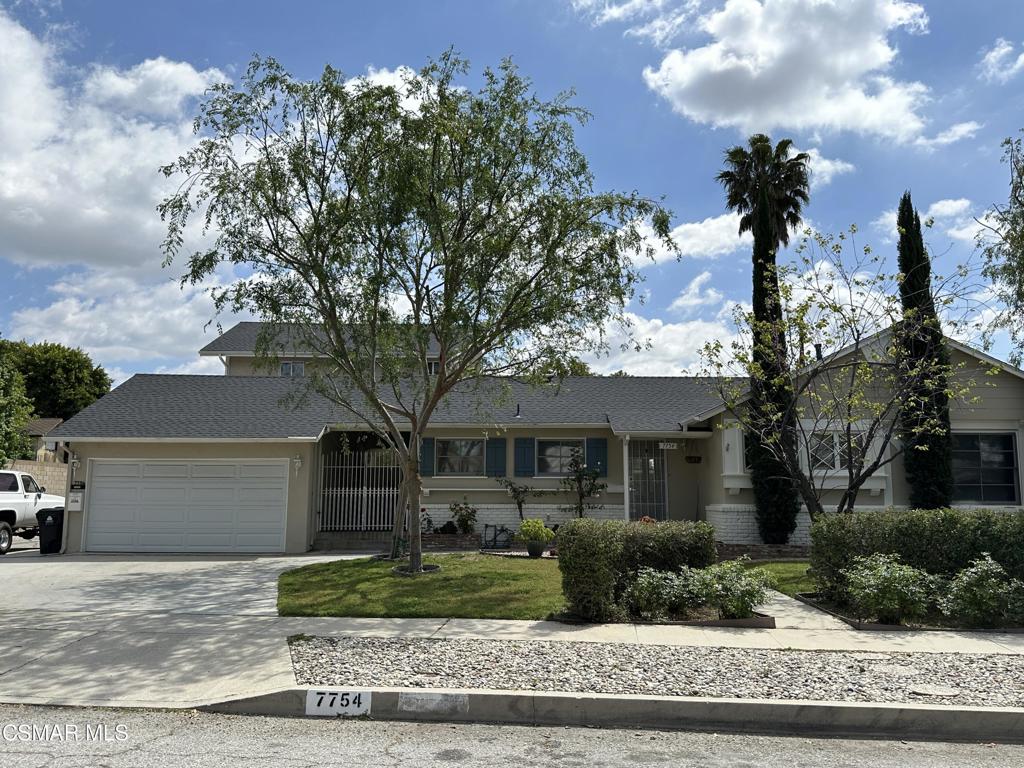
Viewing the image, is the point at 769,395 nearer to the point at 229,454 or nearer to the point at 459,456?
the point at 459,456

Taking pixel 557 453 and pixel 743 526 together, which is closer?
pixel 743 526

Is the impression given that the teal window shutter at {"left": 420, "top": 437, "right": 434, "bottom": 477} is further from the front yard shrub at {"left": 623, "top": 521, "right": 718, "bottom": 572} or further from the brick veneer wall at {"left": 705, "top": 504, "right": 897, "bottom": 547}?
the front yard shrub at {"left": 623, "top": 521, "right": 718, "bottom": 572}

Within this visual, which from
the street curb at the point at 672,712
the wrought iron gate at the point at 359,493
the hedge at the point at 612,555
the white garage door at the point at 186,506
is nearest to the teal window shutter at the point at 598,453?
the wrought iron gate at the point at 359,493

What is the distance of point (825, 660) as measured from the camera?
770cm

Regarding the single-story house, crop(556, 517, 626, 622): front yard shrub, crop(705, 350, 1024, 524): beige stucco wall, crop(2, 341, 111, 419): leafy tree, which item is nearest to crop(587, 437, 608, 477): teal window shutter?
the single-story house

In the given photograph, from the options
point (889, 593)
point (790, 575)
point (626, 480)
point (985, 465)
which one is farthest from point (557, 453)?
point (889, 593)

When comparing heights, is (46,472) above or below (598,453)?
below

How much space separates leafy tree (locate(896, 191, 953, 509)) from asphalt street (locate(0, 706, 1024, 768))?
38.6ft

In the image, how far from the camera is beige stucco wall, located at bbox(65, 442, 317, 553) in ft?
59.4

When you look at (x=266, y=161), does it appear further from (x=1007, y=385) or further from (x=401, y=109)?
(x=1007, y=385)

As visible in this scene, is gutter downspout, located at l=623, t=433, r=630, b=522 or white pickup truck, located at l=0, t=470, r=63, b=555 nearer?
gutter downspout, located at l=623, t=433, r=630, b=522

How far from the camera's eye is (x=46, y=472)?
28984 millimetres

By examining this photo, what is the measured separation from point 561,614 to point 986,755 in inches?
199

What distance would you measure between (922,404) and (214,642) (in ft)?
47.1
